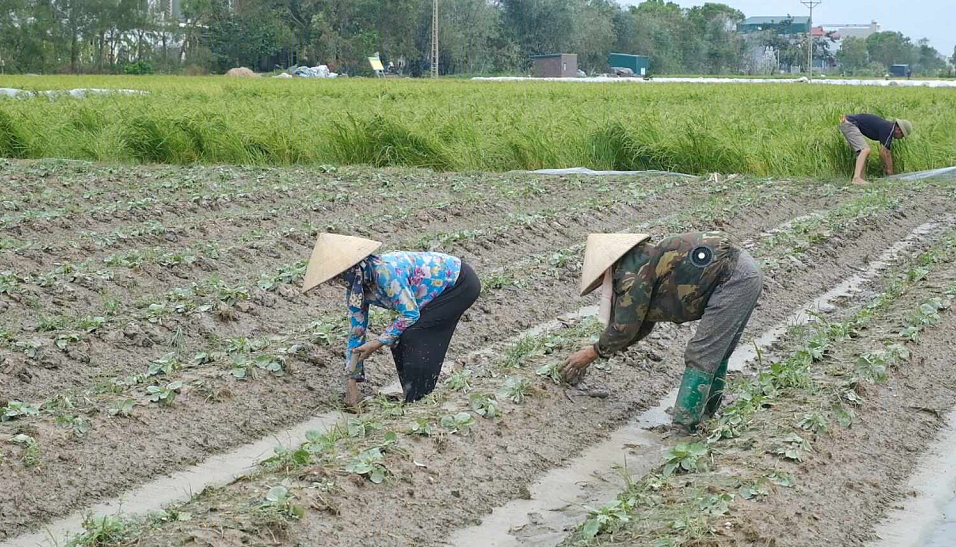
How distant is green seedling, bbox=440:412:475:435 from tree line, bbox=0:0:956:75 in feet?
160

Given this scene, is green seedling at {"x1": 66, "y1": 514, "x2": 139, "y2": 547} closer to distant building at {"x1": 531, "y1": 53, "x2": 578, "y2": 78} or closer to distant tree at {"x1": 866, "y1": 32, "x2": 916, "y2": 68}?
distant building at {"x1": 531, "y1": 53, "x2": 578, "y2": 78}

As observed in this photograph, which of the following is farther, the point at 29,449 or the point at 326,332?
the point at 326,332

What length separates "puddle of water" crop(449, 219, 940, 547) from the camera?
4.12m

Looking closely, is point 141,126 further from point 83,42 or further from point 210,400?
point 83,42

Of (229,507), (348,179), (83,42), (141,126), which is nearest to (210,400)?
(229,507)

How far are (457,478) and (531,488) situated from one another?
1.08ft

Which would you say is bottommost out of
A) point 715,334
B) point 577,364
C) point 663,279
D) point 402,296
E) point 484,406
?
point 484,406

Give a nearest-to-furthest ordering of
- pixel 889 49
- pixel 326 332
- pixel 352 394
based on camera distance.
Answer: pixel 352 394 < pixel 326 332 < pixel 889 49

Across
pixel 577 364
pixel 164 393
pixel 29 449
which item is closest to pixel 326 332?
pixel 164 393

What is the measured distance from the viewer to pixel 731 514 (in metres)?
3.82

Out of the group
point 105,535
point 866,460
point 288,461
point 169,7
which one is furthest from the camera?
point 169,7

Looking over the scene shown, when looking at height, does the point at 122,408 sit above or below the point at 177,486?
above

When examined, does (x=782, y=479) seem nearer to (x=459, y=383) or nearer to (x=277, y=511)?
(x=459, y=383)

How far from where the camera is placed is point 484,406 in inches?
199
